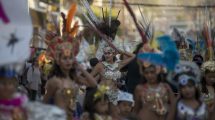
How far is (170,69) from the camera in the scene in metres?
7.65

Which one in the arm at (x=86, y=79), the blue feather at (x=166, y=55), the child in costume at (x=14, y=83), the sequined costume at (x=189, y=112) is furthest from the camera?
the arm at (x=86, y=79)

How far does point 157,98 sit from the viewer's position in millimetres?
7738

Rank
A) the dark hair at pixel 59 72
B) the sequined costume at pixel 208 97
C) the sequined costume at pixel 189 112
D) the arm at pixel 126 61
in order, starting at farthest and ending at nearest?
1. the arm at pixel 126 61
2. the sequined costume at pixel 208 97
3. the dark hair at pixel 59 72
4. the sequined costume at pixel 189 112

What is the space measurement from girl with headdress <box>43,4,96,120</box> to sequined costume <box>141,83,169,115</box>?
661 mm

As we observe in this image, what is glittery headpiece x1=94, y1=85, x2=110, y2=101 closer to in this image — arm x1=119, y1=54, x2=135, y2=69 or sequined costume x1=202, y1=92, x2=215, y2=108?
sequined costume x1=202, y1=92, x2=215, y2=108

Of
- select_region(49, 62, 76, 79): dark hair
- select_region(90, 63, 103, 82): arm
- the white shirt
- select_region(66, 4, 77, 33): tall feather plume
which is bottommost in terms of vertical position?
the white shirt

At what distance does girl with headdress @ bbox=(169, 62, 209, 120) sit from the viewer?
7516 millimetres

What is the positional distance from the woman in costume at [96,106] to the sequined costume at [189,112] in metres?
0.81

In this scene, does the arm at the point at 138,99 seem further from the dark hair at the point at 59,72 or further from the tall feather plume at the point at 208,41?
the tall feather plume at the point at 208,41

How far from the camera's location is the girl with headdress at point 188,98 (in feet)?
24.7

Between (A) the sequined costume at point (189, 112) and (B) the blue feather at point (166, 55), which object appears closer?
(A) the sequined costume at point (189, 112)

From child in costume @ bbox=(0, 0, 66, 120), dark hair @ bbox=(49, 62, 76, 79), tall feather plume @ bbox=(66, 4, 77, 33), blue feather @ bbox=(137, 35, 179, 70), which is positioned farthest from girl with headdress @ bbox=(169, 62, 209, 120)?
child in costume @ bbox=(0, 0, 66, 120)

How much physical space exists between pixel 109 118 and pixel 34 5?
87.2ft

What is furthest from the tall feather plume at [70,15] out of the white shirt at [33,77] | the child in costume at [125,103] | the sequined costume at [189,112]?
the white shirt at [33,77]
